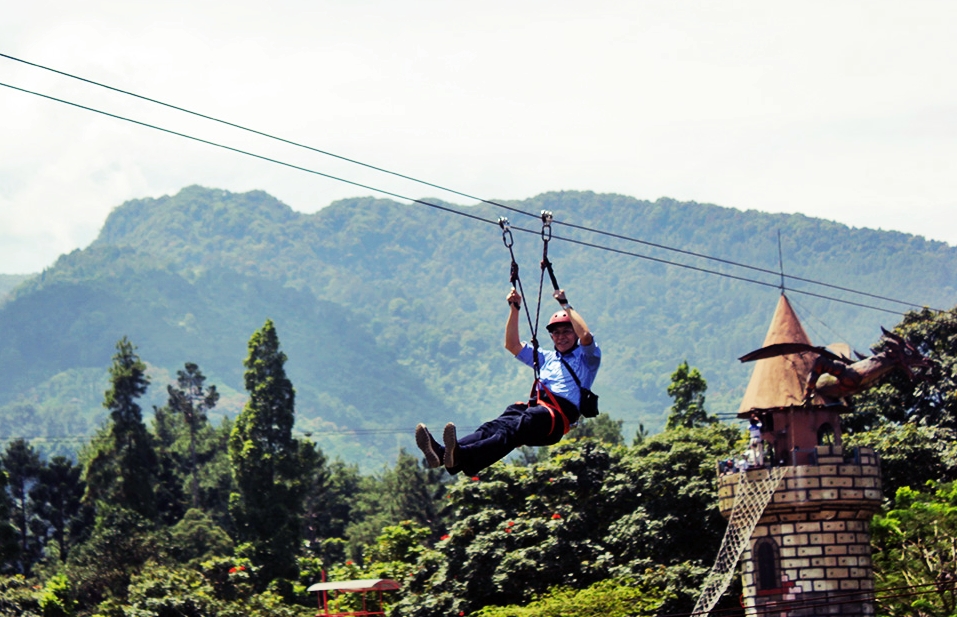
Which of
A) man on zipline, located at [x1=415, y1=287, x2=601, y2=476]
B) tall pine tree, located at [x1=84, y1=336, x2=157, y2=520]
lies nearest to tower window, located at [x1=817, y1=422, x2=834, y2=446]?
man on zipline, located at [x1=415, y1=287, x2=601, y2=476]

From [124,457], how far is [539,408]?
54.6m

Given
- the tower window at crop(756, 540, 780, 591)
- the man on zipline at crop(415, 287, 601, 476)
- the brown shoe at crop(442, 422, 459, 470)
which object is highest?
the man on zipline at crop(415, 287, 601, 476)

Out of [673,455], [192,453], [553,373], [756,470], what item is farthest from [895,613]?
[192,453]

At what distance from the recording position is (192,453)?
3861 inches

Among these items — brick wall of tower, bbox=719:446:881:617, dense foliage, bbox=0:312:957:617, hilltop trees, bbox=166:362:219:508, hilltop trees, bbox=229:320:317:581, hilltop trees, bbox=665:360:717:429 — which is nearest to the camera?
brick wall of tower, bbox=719:446:881:617

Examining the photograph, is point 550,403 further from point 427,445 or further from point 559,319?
point 427,445

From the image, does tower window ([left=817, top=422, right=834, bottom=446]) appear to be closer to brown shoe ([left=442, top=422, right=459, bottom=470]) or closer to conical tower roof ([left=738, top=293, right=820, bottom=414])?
conical tower roof ([left=738, top=293, right=820, bottom=414])

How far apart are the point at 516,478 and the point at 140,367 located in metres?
34.9

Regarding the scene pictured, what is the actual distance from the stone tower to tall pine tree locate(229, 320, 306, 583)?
84.5 feet

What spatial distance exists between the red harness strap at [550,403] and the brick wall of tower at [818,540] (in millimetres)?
20730

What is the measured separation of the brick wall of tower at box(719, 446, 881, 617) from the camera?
36406 millimetres

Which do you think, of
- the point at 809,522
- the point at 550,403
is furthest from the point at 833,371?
the point at 550,403

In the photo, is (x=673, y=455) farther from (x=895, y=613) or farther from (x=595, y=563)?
(x=895, y=613)

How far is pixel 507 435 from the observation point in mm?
16188
